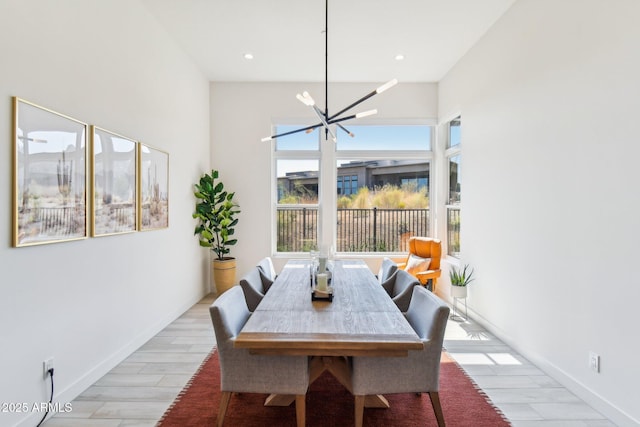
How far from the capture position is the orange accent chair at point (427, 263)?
4.32m

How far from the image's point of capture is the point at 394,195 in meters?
5.34

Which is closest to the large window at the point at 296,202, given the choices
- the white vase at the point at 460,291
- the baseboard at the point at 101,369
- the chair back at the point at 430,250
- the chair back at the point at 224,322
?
the chair back at the point at 430,250

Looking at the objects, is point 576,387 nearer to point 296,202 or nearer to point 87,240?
point 87,240

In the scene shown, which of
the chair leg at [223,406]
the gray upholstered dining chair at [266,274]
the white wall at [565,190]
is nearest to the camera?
the chair leg at [223,406]

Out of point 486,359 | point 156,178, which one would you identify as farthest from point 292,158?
point 486,359

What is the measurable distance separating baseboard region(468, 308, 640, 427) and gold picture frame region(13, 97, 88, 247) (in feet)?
11.9

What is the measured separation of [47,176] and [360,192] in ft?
13.2

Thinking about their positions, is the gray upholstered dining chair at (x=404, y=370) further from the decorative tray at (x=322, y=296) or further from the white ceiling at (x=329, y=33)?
the white ceiling at (x=329, y=33)

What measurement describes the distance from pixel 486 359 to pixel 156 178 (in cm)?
359

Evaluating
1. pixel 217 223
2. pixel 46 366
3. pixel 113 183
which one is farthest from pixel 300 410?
pixel 217 223

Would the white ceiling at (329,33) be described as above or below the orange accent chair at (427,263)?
above

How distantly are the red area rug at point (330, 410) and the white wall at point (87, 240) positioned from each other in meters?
0.81

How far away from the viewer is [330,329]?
5.71ft

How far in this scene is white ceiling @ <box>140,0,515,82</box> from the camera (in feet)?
10.4
